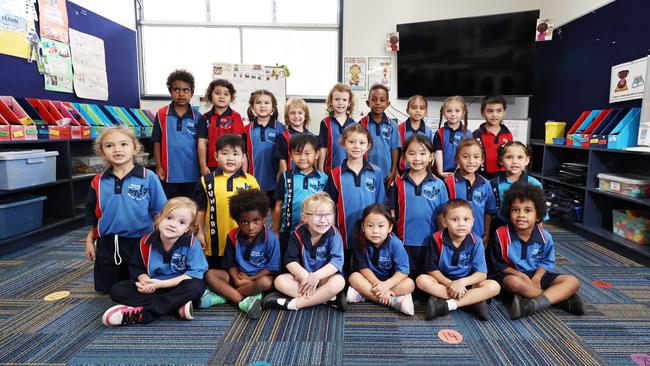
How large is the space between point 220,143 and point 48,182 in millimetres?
1840

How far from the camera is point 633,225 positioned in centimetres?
280

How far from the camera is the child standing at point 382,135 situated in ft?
8.93

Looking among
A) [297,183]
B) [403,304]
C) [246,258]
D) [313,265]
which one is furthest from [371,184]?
[246,258]

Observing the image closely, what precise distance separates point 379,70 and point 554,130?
2085 millimetres

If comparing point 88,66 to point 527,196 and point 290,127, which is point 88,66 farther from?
point 527,196

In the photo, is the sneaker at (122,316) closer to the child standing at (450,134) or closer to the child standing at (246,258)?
the child standing at (246,258)

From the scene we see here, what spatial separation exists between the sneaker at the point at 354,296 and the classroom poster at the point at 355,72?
11.0ft

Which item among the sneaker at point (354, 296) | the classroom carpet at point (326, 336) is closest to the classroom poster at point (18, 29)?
the classroom carpet at point (326, 336)

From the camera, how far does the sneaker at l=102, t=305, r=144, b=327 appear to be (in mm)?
1729

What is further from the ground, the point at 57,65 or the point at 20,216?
the point at 57,65

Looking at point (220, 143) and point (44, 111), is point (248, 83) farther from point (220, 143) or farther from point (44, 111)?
point (220, 143)

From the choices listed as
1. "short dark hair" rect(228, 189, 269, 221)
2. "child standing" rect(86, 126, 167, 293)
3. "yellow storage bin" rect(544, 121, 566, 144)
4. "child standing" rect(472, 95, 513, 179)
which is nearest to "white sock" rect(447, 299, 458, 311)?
"short dark hair" rect(228, 189, 269, 221)

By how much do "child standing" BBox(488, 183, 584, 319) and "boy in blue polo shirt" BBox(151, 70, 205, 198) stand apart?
2.03 m

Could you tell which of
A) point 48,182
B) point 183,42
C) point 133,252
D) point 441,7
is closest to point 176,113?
point 133,252
